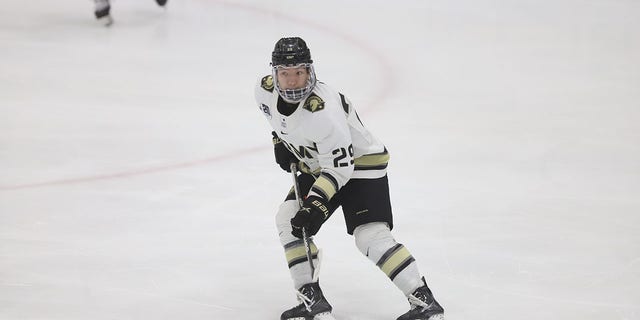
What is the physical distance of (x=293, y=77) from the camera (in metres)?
3.40

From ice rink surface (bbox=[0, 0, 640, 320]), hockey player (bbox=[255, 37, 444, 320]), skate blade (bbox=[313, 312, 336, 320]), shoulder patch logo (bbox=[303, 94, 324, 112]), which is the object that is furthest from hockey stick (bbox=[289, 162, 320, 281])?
shoulder patch logo (bbox=[303, 94, 324, 112])

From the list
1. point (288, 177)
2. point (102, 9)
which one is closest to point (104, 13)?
point (102, 9)

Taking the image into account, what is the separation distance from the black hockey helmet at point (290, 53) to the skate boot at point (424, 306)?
0.93m

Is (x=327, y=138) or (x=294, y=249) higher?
(x=327, y=138)

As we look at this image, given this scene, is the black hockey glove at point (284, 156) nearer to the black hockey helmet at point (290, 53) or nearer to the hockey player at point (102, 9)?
the black hockey helmet at point (290, 53)

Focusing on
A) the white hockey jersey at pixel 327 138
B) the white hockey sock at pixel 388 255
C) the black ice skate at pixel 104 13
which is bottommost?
the black ice skate at pixel 104 13

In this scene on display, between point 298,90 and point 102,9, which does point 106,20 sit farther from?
point 298,90

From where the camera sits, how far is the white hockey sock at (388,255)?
355 cm

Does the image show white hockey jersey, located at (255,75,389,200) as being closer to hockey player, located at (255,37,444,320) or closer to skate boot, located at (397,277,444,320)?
hockey player, located at (255,37,444,320)

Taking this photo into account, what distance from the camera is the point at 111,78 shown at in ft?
22.5

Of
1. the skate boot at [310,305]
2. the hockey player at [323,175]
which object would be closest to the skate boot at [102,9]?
the hockey player at [323,175]

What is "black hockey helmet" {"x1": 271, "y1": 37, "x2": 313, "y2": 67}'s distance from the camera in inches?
133

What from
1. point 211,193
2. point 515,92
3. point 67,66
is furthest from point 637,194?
point 67,66

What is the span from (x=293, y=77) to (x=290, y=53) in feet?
0.27
